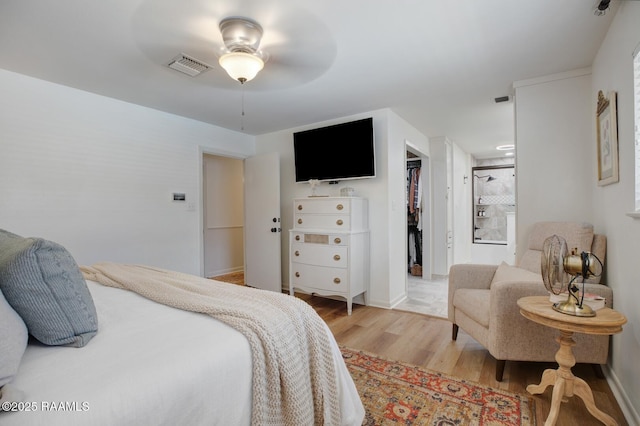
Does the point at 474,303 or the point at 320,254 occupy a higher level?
the point at 320,254

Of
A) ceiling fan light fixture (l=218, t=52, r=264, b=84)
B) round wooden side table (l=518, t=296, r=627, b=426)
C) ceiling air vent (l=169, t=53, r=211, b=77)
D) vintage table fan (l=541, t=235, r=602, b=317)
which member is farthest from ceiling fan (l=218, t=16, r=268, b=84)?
round wooden side table (l=518, t=296, r=627, b=426)

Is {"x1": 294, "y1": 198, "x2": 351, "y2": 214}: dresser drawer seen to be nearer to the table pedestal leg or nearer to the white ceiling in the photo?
the white ceiling

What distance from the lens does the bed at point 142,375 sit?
69 centimetres

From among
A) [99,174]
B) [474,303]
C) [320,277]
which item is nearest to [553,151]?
[474,303]

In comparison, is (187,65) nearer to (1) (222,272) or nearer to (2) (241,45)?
(2) (241,45)

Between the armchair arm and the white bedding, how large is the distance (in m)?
2.04

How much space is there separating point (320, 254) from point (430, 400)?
190 centimetres

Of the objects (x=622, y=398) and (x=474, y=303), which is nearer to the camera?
(x=622, y=398)

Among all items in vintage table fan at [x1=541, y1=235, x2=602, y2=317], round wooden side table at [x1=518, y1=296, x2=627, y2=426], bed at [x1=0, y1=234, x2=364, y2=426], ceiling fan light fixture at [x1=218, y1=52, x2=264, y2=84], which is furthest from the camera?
ceiling fan light fixture at [x1=218, y1=52, x2=264, y2=84]

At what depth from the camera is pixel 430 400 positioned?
1750 mm

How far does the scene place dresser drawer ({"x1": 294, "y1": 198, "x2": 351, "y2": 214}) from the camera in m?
3.37

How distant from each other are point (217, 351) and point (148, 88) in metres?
2.78

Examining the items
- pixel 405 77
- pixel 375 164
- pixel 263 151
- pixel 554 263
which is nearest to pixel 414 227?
pixel 375 164

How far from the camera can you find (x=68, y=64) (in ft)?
7.84
